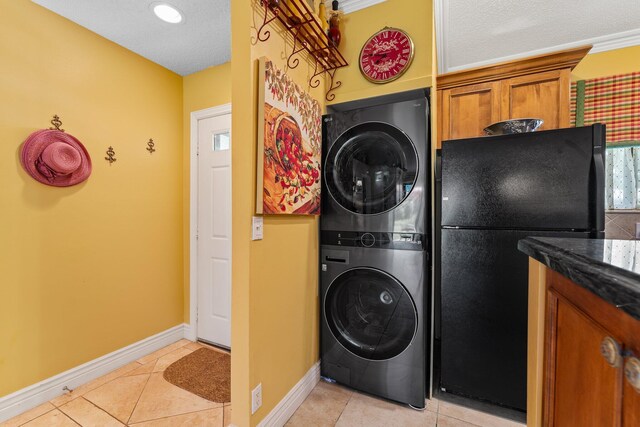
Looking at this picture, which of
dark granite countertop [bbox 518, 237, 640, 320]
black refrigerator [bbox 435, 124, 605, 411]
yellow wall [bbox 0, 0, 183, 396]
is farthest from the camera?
yellow wall [bbox 0, 0, 183, 396]

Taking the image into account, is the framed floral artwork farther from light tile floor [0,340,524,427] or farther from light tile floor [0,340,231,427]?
light tile floor [0,340,231,427]

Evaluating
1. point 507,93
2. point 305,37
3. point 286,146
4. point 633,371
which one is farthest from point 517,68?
point 633,371

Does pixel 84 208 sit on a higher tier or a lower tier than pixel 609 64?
lower

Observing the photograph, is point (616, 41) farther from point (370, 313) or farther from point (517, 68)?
point (370, 313)

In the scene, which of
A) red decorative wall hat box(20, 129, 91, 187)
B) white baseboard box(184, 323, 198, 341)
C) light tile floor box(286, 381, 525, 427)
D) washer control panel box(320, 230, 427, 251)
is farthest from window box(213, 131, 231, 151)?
light tile floor box(286, 381, 525, 427)

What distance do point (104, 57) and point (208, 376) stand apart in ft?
8.41

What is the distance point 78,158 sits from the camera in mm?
1885

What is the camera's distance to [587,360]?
571 mm

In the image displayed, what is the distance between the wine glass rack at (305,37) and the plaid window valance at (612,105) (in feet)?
6.49

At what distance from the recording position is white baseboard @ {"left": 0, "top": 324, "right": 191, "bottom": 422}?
63.6 inches

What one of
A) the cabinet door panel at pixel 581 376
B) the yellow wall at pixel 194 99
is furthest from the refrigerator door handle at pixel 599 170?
the yellow wall at pixel 194 99

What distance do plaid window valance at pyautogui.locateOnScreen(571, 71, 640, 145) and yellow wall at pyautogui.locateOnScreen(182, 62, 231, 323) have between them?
296cm

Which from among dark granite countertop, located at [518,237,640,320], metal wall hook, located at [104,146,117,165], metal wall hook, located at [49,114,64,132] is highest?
metal wall hook, located at [49,114,64,132]

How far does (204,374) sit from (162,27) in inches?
102
